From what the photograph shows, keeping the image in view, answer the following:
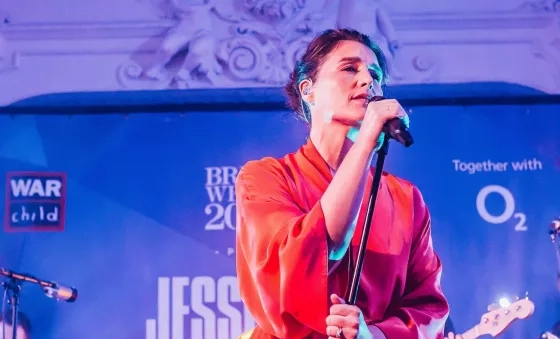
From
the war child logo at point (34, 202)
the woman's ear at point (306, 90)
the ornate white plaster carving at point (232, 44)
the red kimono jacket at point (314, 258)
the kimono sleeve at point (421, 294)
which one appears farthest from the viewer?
the ornate white plaster carving at point (232, 44)

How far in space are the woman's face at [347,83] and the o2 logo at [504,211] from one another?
4.34 ft

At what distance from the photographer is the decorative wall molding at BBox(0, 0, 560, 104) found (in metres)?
2.81

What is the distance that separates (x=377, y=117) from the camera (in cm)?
122

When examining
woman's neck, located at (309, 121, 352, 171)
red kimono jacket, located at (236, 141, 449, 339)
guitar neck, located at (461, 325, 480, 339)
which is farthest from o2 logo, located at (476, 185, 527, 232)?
woman's neck, located at (309, 121, 352, 171)

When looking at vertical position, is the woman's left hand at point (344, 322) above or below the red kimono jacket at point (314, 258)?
below

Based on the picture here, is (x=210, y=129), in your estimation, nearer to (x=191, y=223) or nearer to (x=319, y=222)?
(x=191, y=223)

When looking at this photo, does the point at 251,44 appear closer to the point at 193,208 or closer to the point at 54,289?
the point at 193,208

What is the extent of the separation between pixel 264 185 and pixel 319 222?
0.23 m

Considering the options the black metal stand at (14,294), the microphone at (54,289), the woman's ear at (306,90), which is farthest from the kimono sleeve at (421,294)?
the black metal stand at (14,294)

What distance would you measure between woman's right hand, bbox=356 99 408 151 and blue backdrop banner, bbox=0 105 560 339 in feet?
4.85

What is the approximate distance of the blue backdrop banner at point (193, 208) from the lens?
8.68 feet

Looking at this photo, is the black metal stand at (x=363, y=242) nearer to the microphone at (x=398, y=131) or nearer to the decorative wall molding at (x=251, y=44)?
the microphone at (x=398, y=131)

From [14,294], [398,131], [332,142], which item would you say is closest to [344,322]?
[398,131]

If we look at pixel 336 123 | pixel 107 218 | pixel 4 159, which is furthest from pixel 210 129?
pixel 336 123
